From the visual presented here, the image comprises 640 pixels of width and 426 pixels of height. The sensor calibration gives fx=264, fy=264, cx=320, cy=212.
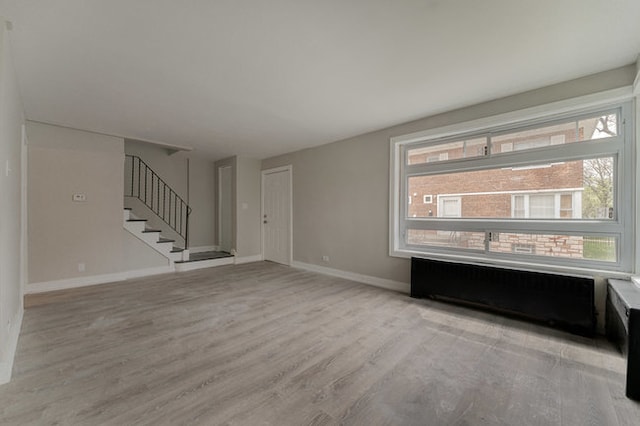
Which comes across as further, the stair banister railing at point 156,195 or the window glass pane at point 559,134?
the stair banister railing at point 156,195

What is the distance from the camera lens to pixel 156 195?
6344mm

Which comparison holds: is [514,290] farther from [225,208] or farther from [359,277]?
[225,208]

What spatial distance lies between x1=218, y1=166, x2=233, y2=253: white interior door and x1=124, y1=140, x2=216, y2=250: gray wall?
322 millimetres

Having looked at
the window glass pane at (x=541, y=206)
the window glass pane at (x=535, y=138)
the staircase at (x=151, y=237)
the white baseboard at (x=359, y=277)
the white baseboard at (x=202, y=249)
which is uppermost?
the window glass pane at (x=535, y=138)

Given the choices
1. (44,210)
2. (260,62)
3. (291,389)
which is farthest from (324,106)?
(44,210)

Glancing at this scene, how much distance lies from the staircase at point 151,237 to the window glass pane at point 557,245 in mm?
5639

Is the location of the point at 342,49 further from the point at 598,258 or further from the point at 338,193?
the point at 598,258

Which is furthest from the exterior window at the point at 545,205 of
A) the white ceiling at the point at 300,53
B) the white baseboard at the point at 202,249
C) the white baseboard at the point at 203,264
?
the white baseboard at the point at 202,249

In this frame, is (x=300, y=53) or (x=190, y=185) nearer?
(x=300, y=53)

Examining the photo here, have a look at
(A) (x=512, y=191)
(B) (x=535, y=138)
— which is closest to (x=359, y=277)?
(A) (x=512, y=191)

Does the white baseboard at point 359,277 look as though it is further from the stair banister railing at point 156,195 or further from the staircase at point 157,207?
the stair banister railing at point 156,195

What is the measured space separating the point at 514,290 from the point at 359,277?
7.38 ft

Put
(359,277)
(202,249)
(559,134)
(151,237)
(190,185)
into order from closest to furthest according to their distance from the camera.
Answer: (559,134) → (359,277) → (151,237) → (190,185) → (202,249)

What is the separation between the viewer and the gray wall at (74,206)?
3992mm
